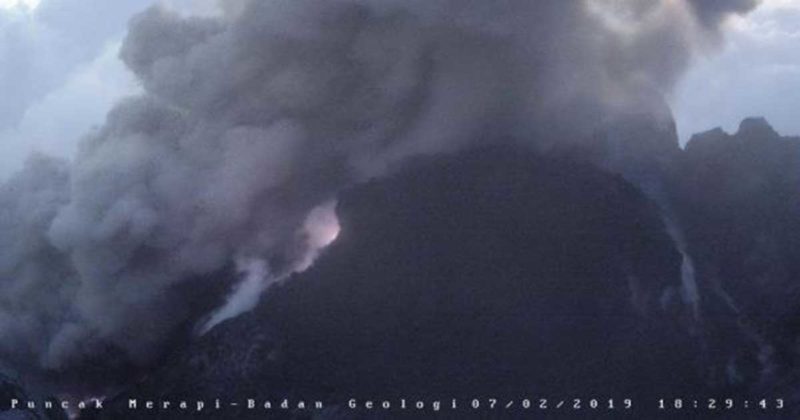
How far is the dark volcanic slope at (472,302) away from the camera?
47.5m

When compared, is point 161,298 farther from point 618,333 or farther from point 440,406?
point 618,333

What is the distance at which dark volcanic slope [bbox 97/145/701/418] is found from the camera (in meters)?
47.5

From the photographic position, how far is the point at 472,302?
4956 centimetres

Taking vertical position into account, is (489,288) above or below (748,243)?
below

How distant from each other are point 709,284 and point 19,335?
37.7m

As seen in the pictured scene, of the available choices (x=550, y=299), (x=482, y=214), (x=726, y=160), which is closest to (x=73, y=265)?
(x=482, y=214)
